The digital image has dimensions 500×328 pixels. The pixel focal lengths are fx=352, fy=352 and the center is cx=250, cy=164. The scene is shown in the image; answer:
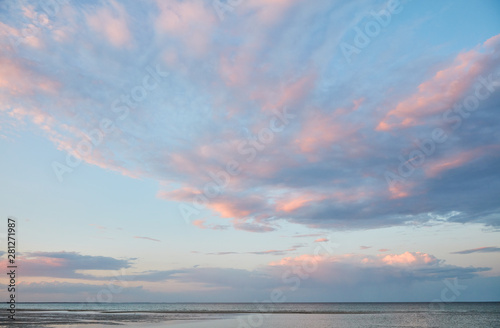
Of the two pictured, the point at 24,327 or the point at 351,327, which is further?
the point at 351,327

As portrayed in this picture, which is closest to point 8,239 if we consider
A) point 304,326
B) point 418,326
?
point 304,326

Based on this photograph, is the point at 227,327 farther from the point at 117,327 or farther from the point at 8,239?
the point at 8,239

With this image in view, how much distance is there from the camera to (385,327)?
59.6m

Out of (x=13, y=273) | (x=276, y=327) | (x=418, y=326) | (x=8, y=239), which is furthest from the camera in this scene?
(x=418, y=326)

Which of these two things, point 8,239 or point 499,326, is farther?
point 499,326

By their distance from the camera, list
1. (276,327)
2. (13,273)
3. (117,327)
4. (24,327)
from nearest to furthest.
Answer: (13,273) < (24,327) < (117,327) < (276,327)

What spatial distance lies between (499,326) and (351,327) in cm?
2974

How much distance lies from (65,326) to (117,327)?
816 centimetres

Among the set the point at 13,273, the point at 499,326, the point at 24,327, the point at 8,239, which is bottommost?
the point at 499,326

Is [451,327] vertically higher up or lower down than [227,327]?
lower down

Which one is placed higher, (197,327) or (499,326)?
(197,327)

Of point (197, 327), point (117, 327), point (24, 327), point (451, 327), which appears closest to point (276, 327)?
point (197, 327)

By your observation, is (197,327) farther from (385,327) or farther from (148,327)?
(385,327)

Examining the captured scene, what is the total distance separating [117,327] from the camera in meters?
53.1
